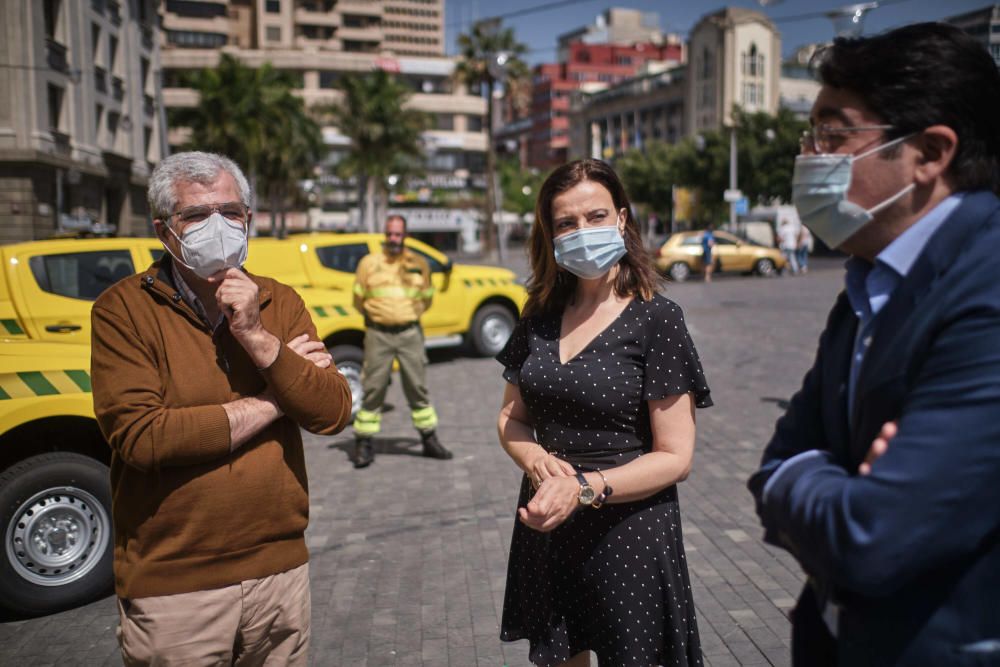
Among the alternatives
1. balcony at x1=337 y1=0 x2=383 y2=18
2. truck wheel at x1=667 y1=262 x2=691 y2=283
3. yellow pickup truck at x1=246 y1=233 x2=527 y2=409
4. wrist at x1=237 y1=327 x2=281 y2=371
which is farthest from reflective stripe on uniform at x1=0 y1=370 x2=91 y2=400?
balcony at x1=337 y1=0 x2=383 y2=18

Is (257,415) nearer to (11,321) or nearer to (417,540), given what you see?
(417,540)

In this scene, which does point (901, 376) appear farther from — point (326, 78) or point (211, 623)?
point (326, 78)

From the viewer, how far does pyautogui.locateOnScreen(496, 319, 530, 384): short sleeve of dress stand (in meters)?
2.93

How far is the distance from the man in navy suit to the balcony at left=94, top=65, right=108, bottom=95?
39.9 metres

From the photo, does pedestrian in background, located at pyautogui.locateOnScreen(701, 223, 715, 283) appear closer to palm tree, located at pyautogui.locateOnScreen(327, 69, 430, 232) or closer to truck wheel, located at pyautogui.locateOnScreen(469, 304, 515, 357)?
truck wheel, located at pyautogui.locateOnScreen(469, 304, 515, 357)

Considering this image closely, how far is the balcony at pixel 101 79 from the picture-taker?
36753 mm

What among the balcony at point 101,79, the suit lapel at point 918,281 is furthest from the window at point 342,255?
the balcony at point 101,79

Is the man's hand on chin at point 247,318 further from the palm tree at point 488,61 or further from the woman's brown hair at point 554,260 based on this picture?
the palm tree at point 488,61

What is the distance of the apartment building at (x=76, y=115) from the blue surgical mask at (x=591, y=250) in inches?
915

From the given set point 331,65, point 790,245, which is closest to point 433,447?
point 790,245

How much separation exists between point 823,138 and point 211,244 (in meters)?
1.61

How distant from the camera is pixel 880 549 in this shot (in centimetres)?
133

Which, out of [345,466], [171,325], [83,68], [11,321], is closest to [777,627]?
[171,325]

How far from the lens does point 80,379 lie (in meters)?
4.73
